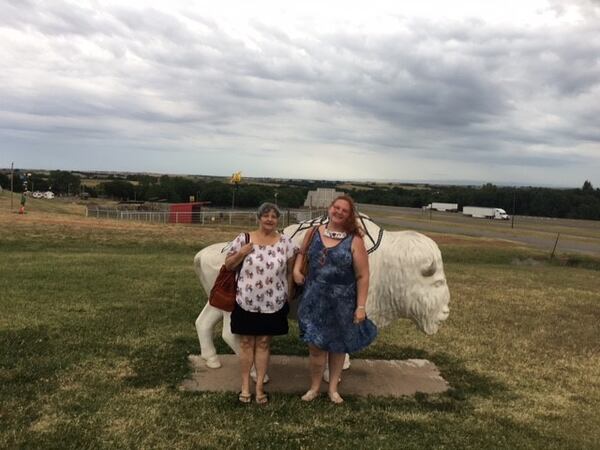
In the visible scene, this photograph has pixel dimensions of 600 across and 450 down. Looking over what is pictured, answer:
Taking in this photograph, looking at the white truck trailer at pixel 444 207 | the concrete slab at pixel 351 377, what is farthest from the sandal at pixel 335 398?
the white truck trailer at pixel 444 207

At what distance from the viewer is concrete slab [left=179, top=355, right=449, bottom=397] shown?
17.1 ft

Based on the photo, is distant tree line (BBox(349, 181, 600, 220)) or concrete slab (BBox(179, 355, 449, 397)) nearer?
concrete slab (BBox(179, 355, 449, 397))

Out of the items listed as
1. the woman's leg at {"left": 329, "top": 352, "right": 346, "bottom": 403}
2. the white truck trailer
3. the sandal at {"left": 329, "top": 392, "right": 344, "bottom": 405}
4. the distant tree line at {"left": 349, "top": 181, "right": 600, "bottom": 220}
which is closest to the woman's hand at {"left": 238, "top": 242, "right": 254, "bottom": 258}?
the woman's leg at {"left": 329, "top": 352, "right": 346, "bottom": 403}

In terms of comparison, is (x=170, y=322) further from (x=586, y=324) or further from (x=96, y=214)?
(x=96, y=214)

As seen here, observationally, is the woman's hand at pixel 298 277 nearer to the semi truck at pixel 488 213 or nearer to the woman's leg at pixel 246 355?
the woman's leg at pixel 246 355

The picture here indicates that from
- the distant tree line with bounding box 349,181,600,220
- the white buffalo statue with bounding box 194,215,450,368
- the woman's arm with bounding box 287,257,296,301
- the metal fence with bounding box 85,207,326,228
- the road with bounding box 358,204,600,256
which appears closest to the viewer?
the woman's arm with bounding box 287,257,296,301

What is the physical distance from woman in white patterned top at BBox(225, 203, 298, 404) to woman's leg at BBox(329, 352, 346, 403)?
1.98ft

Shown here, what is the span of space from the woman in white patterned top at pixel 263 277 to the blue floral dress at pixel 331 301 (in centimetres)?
20

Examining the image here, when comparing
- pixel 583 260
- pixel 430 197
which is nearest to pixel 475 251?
pixel 583 260

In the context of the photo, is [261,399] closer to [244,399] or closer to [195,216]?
[244,399]

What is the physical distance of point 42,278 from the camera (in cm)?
1050

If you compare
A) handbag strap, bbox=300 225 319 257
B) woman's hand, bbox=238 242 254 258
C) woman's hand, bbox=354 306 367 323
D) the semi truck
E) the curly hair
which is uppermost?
the curly hair

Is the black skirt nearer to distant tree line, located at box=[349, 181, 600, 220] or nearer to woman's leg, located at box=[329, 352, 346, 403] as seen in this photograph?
woman's leg, located at box=[329, 352, 346, 403]

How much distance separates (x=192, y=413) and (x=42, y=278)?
7.42m
